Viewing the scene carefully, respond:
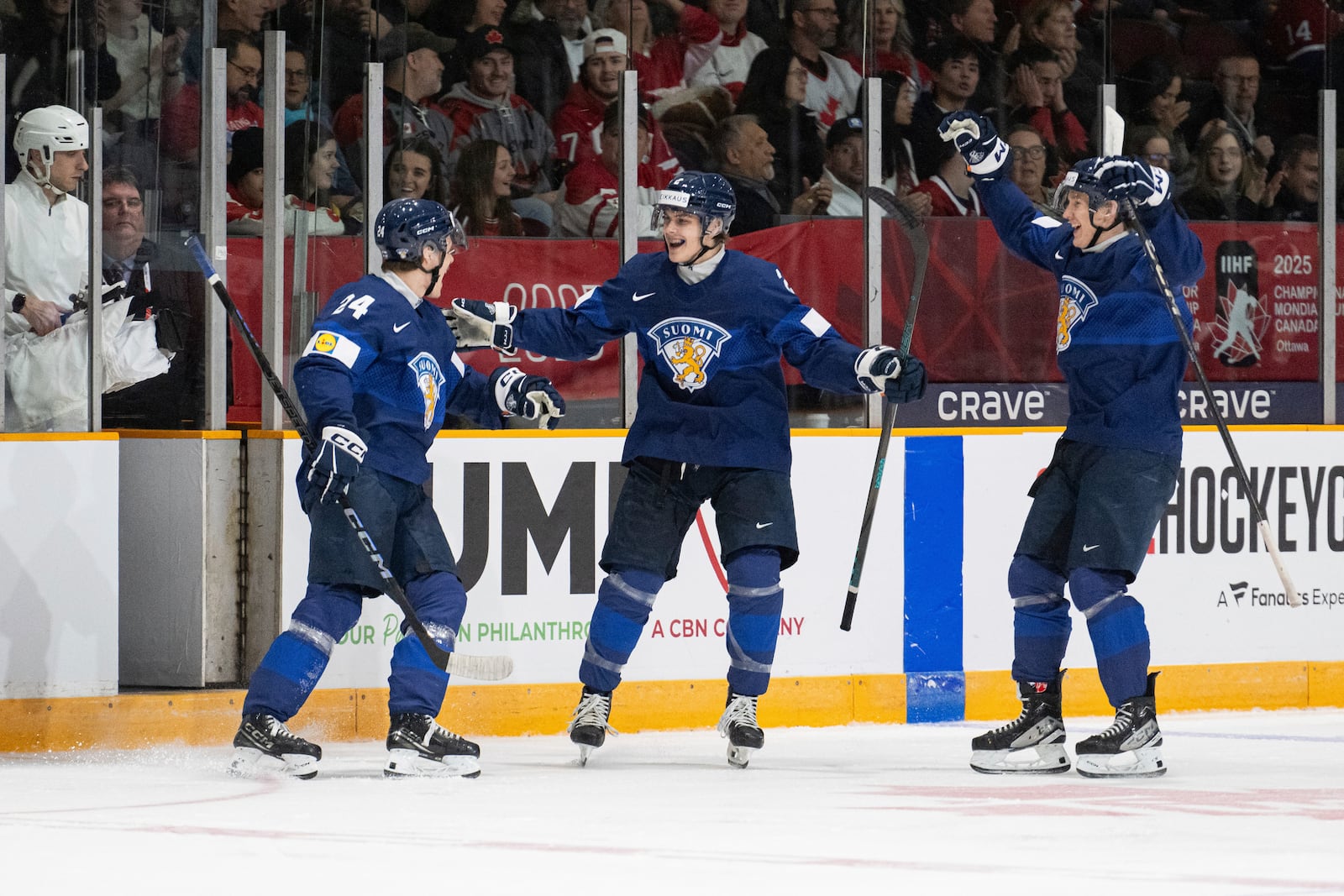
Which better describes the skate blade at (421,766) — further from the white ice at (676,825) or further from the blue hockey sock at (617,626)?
the blue hockey sock at (617,626)

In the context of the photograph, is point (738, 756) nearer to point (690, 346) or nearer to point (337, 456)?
point (690, 346)

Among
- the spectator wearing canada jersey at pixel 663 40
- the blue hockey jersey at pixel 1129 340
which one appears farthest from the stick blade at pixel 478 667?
the spectator wearing canada jersey at pixel 663 40

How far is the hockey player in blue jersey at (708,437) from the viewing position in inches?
201

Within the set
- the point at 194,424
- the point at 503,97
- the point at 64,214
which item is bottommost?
the point at 194,424

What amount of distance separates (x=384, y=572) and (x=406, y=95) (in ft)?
6.27

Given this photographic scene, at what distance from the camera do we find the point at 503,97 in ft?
20.5

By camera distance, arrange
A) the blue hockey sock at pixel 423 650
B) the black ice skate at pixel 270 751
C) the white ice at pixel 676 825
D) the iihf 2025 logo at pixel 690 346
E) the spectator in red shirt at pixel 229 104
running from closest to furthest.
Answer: the white ice at pixel 676 825 → the black ice skate at pixel 270 751 → the blue hockey sock at pixel 423 650 → the iihf 2025 logo at pixel 690 346 → the spectator in red shirt at pixel 229 104

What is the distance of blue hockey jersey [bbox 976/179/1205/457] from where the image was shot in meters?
5.01

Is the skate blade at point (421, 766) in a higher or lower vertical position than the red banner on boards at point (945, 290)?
lower

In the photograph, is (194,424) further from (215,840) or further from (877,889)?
(877,889)

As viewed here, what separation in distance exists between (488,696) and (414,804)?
1.59 m

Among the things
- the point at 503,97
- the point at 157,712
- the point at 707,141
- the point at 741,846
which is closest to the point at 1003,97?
the point at 707,141

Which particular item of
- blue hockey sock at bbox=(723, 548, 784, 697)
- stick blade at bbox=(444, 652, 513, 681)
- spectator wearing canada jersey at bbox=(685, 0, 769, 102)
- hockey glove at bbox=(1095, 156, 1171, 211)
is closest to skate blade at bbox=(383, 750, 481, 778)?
stick blade at bbox=(444, 652, 513, 681)

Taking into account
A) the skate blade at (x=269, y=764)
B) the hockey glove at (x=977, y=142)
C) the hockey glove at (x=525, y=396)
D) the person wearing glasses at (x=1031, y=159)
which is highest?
the person wearing glasses at (x=1031, y=159)
